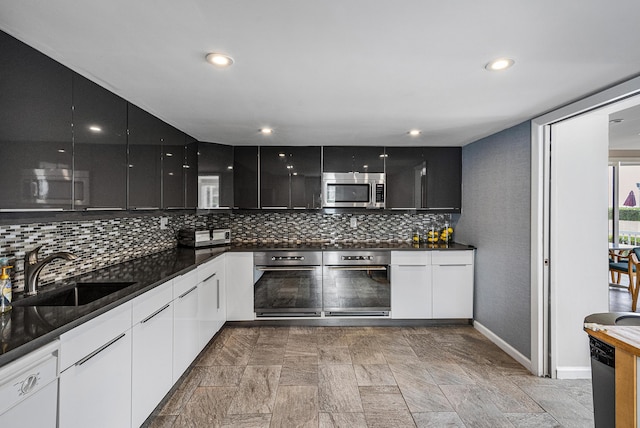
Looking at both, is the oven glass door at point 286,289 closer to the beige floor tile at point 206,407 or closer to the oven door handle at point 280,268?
the oven door handle at point 280,268

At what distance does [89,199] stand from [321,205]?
2.50m

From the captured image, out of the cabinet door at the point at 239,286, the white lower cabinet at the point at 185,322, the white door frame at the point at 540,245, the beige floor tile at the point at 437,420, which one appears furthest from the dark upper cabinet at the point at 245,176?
the white door frame at the point at 540,245

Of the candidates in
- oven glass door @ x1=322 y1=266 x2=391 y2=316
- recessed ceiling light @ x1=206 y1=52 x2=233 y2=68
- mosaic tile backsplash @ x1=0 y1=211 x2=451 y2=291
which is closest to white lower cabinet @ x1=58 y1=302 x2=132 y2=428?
mosaic tile backsplash @ x1=0 y1=211 x2=451 y2=291

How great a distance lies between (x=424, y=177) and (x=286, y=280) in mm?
2129

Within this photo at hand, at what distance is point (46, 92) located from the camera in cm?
160

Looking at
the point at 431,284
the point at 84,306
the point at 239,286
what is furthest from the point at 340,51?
the point at 431,284

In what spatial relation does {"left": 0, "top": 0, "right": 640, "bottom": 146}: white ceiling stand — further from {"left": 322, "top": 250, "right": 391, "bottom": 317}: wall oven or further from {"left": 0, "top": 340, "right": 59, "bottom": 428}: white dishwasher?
{"left": 322, "top": 250, "right": 391, "bottom": 317}: wall oven

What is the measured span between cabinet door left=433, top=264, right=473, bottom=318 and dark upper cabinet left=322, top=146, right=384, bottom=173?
1432 millimetres

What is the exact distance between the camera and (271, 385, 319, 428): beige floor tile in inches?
81.5

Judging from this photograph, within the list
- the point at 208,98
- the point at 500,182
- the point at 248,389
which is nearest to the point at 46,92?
the point at 208,98

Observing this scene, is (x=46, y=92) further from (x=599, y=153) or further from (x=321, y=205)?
(x=599, y=153)

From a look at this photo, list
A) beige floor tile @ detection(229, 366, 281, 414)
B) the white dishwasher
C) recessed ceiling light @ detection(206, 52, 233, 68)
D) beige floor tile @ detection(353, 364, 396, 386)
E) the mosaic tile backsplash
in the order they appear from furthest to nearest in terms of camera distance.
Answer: beige floor tile @ detection(353, 364, 396, 386) → beige floor tile @ detection(229, 366, 281, 414) → the mosaic tile backsplash → recessed ceiling light @ detection(206, 52, 233, 68) → the white dishwasher

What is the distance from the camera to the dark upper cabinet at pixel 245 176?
396cm

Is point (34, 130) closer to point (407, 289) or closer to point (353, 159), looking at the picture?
point (353, 159)
